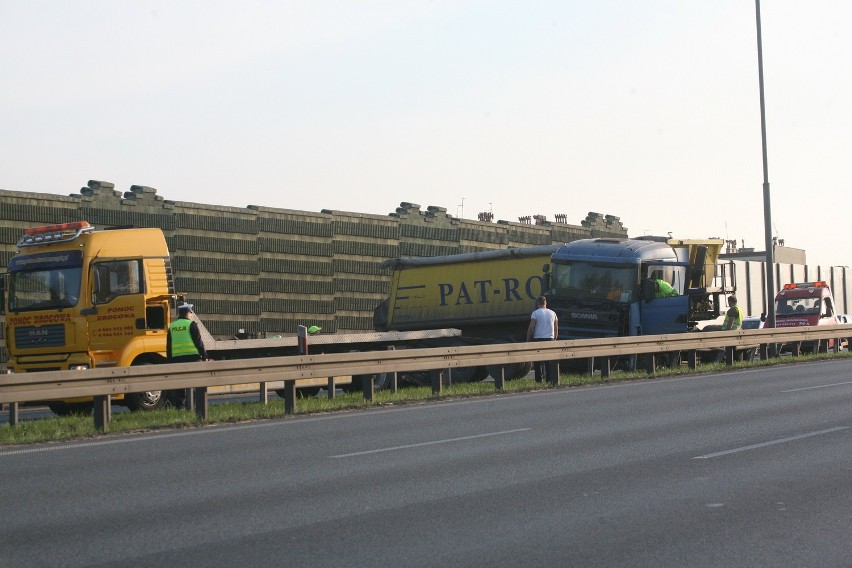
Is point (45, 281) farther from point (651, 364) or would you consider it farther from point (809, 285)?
point (809, 285)

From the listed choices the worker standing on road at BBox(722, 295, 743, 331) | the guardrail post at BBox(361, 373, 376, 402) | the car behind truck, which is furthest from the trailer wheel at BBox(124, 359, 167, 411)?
the car behind truck

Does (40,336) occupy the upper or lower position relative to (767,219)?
lower

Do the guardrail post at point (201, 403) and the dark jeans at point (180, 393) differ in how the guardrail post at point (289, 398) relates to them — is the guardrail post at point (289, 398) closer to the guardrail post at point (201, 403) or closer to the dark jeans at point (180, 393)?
the guardrail post at point (201, 403)

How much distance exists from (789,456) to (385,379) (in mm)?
13271

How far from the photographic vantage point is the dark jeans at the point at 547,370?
70.0 ft

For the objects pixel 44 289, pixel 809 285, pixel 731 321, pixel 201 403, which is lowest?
pixel 201 403

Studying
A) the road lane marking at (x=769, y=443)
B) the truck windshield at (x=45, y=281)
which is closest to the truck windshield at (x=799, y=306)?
the truck windshield at (x=45, y=281)

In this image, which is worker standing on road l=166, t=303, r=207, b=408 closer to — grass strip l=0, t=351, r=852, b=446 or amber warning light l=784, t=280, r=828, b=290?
grass strip l=0, t=351, r=852, b=446

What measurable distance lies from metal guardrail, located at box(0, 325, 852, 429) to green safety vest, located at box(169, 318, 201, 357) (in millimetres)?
1517

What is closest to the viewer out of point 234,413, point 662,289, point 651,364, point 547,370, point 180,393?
point 234,413

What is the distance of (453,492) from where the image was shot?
9.12m

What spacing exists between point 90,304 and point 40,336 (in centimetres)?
106

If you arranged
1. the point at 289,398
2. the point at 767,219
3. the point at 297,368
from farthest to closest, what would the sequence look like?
the point at 767,219 < the point at 297,368 < the point at 289,398

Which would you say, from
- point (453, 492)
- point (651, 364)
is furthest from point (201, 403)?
point (651, 364)
